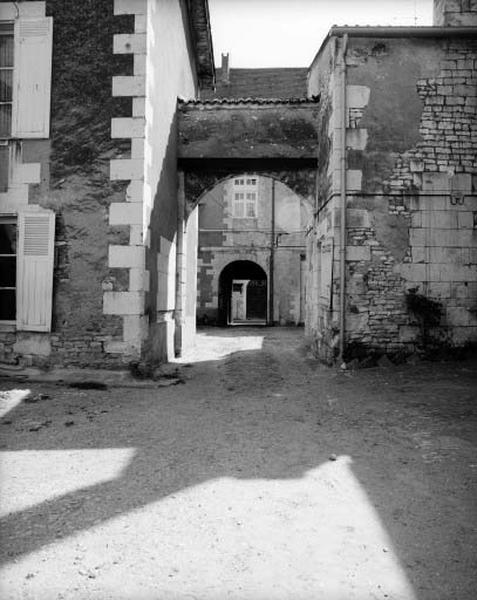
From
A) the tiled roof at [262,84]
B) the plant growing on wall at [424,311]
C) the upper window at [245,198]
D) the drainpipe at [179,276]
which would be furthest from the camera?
the tiled roof at [262,84]

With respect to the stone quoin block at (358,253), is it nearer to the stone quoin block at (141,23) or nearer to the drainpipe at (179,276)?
the drainpipe at (179,276)

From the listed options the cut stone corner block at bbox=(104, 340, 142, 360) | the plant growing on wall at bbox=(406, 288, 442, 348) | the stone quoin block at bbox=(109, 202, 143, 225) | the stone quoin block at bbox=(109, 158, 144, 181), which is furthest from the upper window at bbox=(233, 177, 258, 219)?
the cut stone corner block at bbox=(104, 340, 142, 360)

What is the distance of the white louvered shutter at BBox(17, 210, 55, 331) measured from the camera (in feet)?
21.2

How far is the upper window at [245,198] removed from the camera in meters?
18.0

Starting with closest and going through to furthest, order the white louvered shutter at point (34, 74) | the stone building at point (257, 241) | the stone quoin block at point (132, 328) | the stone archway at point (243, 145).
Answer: the stone quoin block at point (132, 328) → the white louvered shutter at point (34, 74) → the stone archway at point (243, 145) → the stone building at point (257, 241)

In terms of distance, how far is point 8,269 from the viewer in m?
6.85

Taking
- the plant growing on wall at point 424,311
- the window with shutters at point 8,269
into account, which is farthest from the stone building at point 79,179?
the plant growing on wall at point 424,311

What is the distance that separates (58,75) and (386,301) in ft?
19.6

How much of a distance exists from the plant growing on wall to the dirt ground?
1681 mm

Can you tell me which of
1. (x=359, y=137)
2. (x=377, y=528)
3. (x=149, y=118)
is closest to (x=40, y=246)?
(x=149, y=118)

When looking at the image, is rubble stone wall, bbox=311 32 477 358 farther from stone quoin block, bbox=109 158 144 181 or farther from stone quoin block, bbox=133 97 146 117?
stone quoin block, bbox=133 97 146 117

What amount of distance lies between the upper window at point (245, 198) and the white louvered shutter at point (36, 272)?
1203 cm

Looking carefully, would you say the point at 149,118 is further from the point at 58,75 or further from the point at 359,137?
the point at 359,137

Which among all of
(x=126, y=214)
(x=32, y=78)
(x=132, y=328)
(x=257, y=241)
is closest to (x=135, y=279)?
(x=132, y=328)
